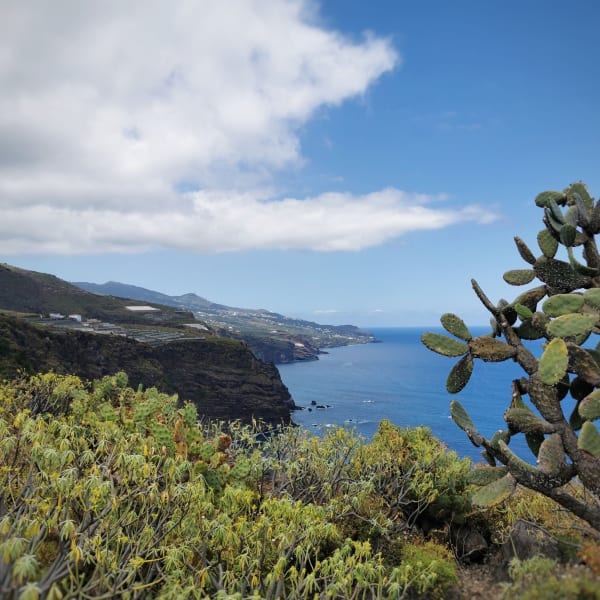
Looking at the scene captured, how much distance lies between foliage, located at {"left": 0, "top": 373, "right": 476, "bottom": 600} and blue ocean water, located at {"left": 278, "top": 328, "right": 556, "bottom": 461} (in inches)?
1134

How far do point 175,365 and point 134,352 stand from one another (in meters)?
10.7

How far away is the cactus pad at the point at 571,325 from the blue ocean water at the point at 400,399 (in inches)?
1481

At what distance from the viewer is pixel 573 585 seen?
4.73m

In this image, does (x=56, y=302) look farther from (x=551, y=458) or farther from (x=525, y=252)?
(x=551, y=458)

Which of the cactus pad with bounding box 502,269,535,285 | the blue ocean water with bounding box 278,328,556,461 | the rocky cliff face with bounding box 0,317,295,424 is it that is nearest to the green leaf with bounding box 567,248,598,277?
the cactus pad with bounding box 502,269,535,285

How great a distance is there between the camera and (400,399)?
328 feet

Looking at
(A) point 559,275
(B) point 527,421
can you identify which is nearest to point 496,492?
(B) point 527,421

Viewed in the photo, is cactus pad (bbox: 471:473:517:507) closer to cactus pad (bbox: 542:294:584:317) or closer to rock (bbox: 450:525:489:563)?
cactus pad (bbox: 542:294:584:317)

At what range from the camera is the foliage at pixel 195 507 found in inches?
280

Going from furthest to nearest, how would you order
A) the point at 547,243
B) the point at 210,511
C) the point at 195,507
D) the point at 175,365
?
the point at 175,365
the point at 547,243
the point at 210,511
the point at 195,507

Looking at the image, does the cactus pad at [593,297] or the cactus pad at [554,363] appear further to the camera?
the cactus pad at [593,297]

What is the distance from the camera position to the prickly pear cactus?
7.89 m

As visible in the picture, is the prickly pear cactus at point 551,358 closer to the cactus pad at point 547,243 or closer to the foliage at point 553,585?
the cactus pad at point 547,243

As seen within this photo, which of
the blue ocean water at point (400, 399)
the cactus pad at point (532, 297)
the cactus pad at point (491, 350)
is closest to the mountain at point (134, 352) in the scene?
the blue ocean water at point (400, 399)
